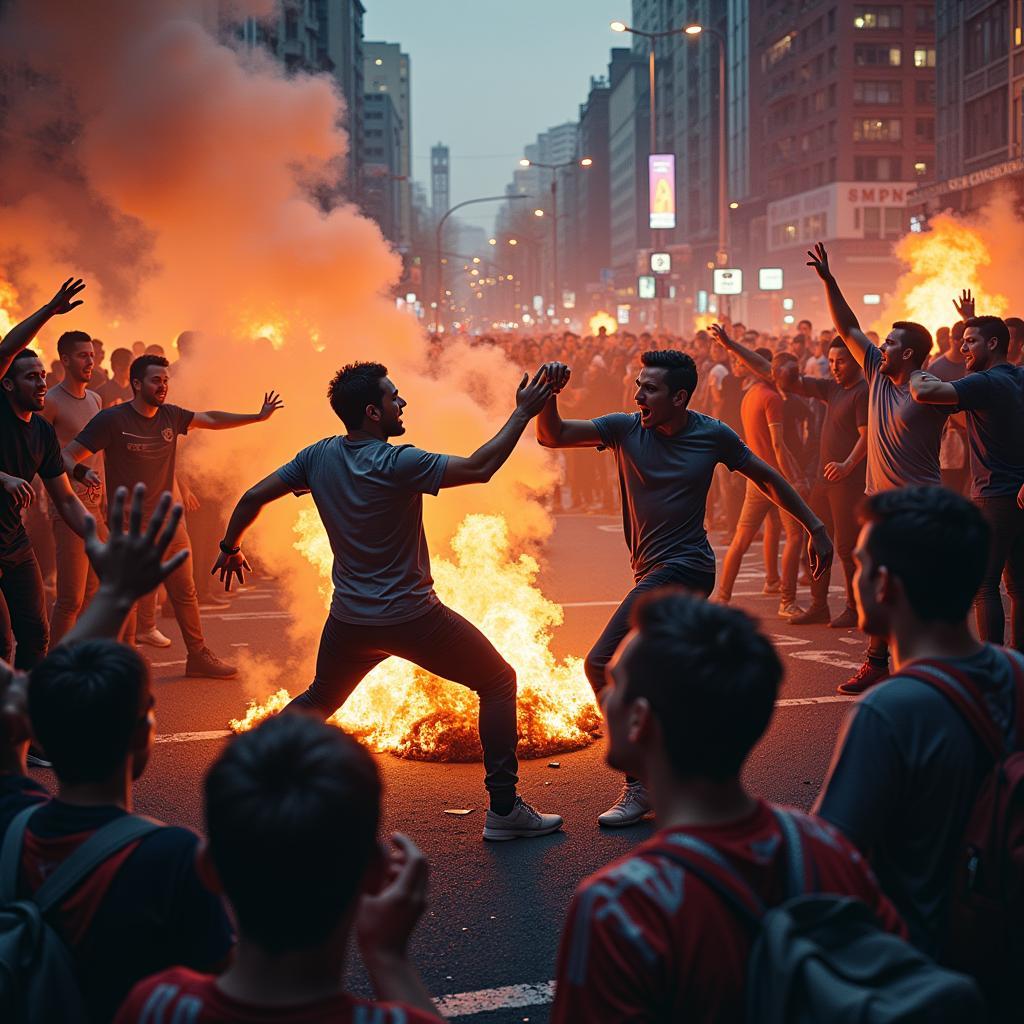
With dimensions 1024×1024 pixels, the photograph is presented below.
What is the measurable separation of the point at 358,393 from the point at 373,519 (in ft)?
1.60

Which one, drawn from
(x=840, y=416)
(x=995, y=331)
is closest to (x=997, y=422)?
(x=995, y=331)

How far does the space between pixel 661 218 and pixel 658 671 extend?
44.2 meters

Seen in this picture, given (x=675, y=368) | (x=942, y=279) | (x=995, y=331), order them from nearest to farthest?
(x=675, y=368), (x=995, y=331), (x=942, y=279)

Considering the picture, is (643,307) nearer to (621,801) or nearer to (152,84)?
(152,84)

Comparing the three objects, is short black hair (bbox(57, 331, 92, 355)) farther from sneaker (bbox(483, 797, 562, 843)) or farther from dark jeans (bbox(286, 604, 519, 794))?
sneaker (bbox(483, 797, 562, 843))

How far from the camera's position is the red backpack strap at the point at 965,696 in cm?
244

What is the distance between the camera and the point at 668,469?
17.9 ft

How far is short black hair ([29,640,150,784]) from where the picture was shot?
2.23 m

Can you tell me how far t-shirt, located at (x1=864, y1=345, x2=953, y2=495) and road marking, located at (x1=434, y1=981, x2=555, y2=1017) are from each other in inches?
168

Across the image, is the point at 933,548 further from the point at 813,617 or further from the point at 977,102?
the point at 977,102

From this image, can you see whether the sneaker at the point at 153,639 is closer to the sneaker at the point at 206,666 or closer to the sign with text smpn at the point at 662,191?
the sneaker at the point at 206,666

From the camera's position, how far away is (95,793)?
2250mm

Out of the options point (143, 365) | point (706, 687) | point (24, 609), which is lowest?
point (24, 609)

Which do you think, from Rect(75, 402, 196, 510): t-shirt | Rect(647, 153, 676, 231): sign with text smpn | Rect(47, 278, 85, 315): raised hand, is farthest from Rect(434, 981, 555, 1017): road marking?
Rect(647, 153, 676, 231): sign with text smpn
